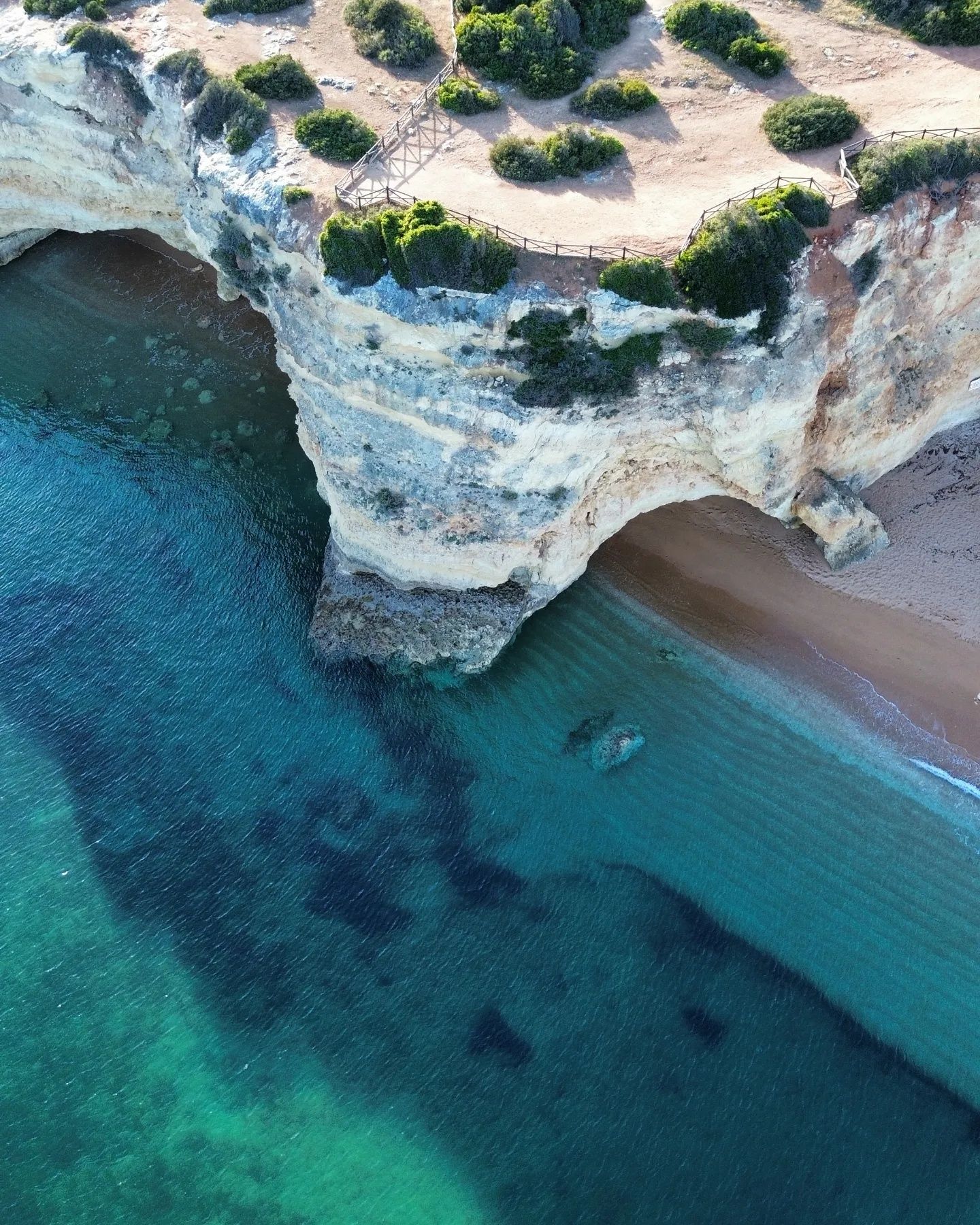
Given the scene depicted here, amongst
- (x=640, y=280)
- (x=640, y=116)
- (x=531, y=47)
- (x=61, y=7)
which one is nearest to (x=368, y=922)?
(x=640, y=280)

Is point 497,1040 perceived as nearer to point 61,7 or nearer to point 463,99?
point 463,99

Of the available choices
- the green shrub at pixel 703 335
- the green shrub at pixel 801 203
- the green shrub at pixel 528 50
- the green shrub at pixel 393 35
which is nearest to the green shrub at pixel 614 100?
the green shrub at pixel 528 50

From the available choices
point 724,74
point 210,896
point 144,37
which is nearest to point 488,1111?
point 210,896

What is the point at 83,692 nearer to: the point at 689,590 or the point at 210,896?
the point at 210,896

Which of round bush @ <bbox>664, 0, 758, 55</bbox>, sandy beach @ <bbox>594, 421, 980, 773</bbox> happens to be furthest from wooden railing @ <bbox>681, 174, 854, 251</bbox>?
sandy beach @ <bbox>594, 421, 980, 773</bbox>

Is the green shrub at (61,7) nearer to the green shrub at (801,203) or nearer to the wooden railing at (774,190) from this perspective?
the wooden railing at (774,190)
